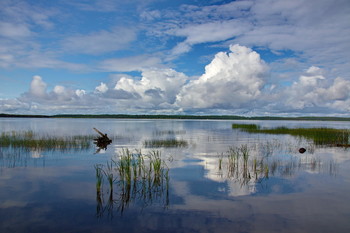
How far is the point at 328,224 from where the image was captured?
9195 millimetres

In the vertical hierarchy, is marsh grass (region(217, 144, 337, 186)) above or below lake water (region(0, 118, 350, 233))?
above

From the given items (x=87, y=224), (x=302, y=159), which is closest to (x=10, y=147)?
(x=87, y=224)

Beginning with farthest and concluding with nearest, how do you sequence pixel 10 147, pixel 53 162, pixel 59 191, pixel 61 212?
pixel 10 147 → pixel 53 162 → pixel 59 191 → pixel 61 212

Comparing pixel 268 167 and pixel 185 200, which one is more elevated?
pixel 268 167

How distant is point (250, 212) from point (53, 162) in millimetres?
15958

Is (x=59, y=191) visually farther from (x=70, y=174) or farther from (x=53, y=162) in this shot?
(x=53, y=162)

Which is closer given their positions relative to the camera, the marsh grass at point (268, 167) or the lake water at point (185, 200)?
the lake water at point (185, 200)

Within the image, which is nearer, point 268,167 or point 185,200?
point 185,200

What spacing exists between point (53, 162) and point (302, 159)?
66.7 ft

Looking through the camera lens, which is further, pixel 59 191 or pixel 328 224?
pixel 59 191

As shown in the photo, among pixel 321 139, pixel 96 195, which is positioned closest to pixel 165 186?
pixel 96 195

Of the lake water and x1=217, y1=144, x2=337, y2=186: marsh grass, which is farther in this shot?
x1=217, y1=144, x2=337, y2=186: marsh grass

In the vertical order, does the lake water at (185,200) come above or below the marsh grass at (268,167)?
below

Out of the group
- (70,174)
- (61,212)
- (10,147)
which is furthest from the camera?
(10,147)
